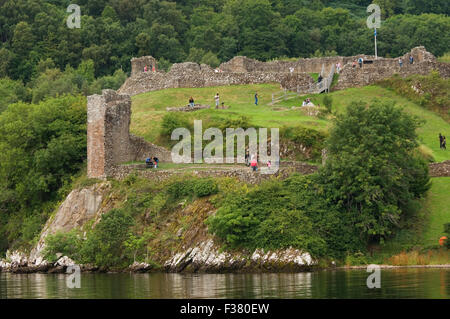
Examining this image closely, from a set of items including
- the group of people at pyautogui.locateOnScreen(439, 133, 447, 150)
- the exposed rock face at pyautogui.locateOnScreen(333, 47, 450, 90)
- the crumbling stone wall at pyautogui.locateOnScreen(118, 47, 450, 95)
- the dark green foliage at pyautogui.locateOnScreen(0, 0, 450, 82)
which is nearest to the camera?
the group of people at pyautogui.locateOnScreen(439, 133, 447, 150)

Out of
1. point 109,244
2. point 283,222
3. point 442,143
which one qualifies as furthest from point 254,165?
point 442,143

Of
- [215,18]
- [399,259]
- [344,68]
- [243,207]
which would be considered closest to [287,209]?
[243,207]

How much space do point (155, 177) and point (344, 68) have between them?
26853 mm

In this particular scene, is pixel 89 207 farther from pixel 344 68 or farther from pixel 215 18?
pixel 215 18

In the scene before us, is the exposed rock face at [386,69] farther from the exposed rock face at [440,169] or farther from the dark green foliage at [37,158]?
the dark green foliage at [37,158]

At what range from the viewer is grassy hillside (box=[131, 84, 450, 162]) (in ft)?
237

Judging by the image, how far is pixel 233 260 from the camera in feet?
188
